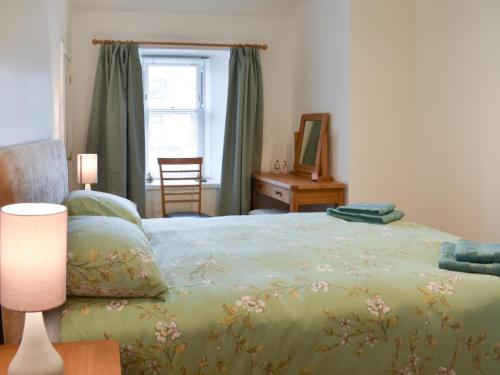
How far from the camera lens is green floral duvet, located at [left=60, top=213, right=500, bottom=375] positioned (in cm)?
169

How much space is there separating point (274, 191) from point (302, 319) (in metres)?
2.94

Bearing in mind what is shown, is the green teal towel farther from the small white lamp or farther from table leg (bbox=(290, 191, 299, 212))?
the small white lamp

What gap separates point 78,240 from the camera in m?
1.80

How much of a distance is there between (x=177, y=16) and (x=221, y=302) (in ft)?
13.0

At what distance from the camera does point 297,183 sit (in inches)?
174

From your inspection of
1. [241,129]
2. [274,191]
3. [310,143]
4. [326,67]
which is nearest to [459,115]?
[326,67]

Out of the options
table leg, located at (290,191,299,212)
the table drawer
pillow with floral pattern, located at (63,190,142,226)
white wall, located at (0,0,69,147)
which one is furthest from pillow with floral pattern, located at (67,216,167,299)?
the table drawer

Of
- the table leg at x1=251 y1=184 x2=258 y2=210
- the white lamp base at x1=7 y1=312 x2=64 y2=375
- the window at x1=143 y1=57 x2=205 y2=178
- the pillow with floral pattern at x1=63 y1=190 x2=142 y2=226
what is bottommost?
the table leg at x1=251 y1=184 x2=258 y2=210

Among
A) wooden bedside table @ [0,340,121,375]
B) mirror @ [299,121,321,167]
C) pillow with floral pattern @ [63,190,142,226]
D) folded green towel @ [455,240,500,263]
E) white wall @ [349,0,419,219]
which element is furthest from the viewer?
mirror @ [299,121,321,167]

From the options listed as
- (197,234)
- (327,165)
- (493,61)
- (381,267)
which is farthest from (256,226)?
(493,61)

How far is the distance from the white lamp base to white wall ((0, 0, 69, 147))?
2.84ft

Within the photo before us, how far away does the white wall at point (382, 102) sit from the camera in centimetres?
428

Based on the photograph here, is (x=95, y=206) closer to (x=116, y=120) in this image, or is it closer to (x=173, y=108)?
(x=116, y=120)

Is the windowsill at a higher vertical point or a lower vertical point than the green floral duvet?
higher
